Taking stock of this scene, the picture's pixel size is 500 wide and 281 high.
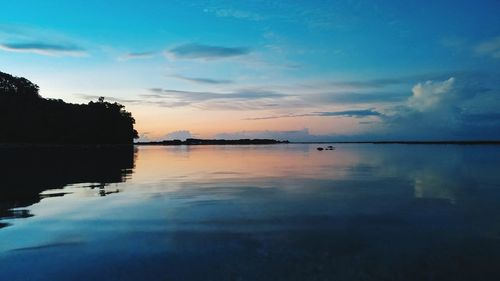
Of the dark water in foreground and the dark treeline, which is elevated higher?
the dark treeline

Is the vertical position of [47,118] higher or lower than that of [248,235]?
higher

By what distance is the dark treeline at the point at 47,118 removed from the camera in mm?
140875

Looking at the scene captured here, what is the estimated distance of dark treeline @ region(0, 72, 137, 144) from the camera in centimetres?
14088

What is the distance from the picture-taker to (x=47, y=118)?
15175 centimetres

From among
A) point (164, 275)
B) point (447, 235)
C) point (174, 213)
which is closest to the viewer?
point (164, 275)

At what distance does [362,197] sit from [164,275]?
18.4m

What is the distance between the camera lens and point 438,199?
2558cm

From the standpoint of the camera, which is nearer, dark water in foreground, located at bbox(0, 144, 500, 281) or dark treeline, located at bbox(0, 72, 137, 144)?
dark water in foreground, located at bbox(0, 144, 500, 281)

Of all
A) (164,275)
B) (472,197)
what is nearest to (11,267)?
(164,275)

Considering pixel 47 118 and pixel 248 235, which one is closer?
pixel 248 235

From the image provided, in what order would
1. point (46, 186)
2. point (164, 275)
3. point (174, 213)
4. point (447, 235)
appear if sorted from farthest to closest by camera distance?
point (46, 186) < point (174, 213) < point (447, 235) < point (164, 275)

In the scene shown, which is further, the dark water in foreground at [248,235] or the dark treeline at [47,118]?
the dark treeline at [47,118]

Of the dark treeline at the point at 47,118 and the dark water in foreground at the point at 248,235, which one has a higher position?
the dark treeline at the point at 47,118

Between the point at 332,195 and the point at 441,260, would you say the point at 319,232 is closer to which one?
the point at 441,260
